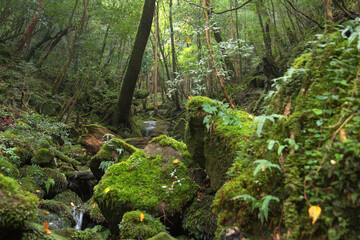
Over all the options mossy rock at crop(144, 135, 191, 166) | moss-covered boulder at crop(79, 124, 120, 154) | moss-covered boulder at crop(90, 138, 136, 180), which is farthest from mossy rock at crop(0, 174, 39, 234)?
moss-covered boulder at crop(79, 124, 120, 154)

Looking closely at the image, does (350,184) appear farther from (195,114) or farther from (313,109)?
(195,114)

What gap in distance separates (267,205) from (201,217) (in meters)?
2.21

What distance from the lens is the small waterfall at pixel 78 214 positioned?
16.9 feet

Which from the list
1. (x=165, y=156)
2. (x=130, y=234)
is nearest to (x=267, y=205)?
(x=130, y=234)

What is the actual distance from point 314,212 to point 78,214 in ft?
17.1

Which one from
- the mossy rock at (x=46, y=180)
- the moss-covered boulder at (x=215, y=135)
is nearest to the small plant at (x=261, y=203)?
the moss-covered boulder at (x=215, y=135)

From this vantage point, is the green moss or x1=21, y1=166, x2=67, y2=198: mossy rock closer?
the green moss

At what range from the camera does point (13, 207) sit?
205 cm

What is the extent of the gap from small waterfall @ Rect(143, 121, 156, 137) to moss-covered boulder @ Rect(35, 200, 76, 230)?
30.0ft

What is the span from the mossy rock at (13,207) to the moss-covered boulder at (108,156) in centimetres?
343

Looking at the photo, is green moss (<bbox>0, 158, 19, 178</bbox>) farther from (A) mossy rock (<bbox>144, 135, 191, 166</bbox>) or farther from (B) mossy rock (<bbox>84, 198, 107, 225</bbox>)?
(A) mossy rock (<bbox>144, 135, 191, 166</bbox>)

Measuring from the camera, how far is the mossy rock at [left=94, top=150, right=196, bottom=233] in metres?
3.99

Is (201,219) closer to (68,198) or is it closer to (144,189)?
(144,189)

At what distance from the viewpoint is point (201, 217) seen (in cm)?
379
